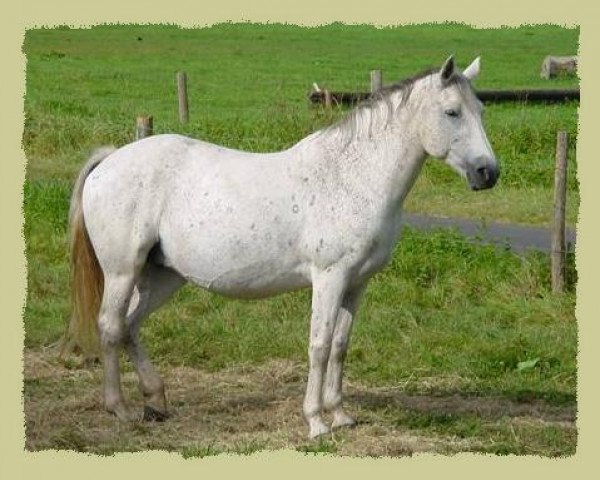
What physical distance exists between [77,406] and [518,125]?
9.25m

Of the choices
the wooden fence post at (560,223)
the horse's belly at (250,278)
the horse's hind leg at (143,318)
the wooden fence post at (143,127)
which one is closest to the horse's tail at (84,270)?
the horse's hind leg at (143,318)

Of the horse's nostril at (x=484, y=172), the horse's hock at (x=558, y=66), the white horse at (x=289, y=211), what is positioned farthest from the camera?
the horse's hock at (x=558, y=66)

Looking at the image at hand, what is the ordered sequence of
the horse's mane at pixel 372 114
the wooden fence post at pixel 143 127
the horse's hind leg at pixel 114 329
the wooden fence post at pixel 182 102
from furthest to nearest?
the wooden fence post at pixel 182 102
the wooden fence post at pixel 143 127
the horse's hind leg at pixel 114 329
the horse's mane at pixel 372 114

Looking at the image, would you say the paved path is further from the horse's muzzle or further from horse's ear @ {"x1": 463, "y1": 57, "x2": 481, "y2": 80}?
the horse's muzzle

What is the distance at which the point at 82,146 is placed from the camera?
54.0 feet

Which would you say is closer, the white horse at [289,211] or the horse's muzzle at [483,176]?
the horse's muzzle at [483,176]

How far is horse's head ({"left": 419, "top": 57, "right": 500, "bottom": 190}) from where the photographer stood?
7262 millimetres

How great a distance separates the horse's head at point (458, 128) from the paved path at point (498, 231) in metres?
4.46

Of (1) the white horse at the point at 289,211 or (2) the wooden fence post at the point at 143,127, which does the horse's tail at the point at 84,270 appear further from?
(2) the wooden fence post at the point at 143,127

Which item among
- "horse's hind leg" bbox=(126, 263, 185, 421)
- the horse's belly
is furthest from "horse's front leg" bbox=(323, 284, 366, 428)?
"horse's hind leg" bbox=(126, 263, 185, 421)

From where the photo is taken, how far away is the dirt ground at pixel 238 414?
7.49m

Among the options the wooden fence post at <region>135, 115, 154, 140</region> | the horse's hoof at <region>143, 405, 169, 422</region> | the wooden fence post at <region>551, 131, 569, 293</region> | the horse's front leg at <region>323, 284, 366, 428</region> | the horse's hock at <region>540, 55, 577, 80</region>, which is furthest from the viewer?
the horse's hock at <region>540, 55, 577, 80</region>

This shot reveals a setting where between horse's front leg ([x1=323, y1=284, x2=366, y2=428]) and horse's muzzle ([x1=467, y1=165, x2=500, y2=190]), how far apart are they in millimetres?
955

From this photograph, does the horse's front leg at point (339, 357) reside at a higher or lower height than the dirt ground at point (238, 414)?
higher
